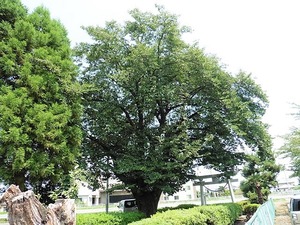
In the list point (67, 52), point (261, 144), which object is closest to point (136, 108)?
point (67, 52)

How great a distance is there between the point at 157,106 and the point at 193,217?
23.7ft

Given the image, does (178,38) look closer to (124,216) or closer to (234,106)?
(234,106)

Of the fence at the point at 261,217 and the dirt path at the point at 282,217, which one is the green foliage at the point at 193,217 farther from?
the dirt path at the point at 282,217

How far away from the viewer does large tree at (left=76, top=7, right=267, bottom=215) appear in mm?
12500

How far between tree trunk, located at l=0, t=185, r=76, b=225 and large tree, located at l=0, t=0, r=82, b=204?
4.23 meters

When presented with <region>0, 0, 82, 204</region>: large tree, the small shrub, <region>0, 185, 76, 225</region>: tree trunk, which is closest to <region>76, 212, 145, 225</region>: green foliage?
<region>0, 0, 82, 204</region>: large tree

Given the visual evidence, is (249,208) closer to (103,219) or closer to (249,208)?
(249,208)

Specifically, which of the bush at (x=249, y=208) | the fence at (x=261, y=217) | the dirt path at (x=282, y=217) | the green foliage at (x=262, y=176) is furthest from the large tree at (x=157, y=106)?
the green foliage at (x=262, y=176)

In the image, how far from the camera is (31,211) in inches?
145

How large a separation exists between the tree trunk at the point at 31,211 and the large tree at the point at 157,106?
771 centimetres

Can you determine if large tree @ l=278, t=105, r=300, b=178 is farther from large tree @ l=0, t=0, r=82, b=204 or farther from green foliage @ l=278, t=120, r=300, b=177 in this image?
large tree @ l=0, t=0, r=82, b=204

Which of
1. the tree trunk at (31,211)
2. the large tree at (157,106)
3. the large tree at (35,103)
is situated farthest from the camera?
the large tree at (157,106)

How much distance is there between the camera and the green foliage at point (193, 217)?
6540 mm

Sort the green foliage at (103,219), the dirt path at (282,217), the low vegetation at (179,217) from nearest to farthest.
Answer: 1. the low vegetation at (179,217)
2. the green foliage at (103,219)
3. the dirt path at (282,217)
